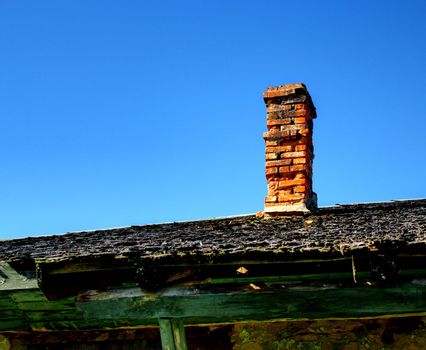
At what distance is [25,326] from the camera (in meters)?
5.20

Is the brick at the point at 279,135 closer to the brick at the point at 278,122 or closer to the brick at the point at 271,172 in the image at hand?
the brick at the point at 278,122

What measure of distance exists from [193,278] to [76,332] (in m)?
1.97

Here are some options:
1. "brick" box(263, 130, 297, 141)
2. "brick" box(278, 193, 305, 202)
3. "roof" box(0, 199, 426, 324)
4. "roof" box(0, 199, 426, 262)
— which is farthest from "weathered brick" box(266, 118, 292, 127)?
"roof" box(0, 199, 426, 324)

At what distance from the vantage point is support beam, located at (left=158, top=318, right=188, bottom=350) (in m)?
3.90

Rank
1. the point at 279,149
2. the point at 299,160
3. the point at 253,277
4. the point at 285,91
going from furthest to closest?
the point at 285,91, the point at 279,149, the point at 299,160, the point at 253,277

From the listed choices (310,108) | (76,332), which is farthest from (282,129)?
(76,332)

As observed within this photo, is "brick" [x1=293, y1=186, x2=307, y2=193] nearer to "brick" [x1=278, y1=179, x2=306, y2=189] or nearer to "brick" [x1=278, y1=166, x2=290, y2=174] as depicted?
"brick" [x1=278, y1=179, x2=306, y2=189]

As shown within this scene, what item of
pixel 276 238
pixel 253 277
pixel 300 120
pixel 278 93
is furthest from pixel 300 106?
pixel 253 277

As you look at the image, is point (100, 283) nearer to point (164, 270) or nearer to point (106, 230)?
point (164, 270)

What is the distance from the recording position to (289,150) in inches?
268

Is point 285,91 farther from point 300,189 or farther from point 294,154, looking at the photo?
point 300,189

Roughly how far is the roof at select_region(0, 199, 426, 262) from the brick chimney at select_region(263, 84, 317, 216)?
26cm

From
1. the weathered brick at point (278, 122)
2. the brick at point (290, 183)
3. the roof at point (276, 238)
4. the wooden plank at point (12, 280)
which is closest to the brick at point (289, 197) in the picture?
the brick at point (290, 183)

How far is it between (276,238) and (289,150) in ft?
8.87
